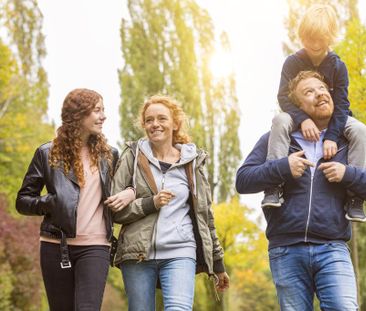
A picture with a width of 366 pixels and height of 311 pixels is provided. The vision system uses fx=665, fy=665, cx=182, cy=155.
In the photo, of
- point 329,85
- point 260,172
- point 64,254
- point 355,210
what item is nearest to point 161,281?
point 64,254

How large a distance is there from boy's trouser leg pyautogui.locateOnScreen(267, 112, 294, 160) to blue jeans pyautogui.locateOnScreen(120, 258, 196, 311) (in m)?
0.88

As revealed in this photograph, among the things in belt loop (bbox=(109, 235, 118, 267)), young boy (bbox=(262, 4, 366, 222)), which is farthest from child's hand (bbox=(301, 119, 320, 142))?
belt loop (bbox=(109, 235, 118, 267))

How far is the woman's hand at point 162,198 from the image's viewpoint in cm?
410

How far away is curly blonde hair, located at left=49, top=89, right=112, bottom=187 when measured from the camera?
4.26 m

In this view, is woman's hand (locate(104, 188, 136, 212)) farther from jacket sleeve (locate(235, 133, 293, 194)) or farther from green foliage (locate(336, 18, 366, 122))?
green foliage (locate(336, 18, 366, 122))

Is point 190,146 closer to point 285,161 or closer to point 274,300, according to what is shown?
point 285,161

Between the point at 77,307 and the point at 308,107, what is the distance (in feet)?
6.03

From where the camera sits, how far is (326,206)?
3.81 meters

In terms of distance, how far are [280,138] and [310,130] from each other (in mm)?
183

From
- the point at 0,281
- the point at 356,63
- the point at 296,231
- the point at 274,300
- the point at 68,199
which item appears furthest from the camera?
the point at 274,300

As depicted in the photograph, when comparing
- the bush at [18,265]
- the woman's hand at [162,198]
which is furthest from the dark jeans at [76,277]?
the bush at [18,265]

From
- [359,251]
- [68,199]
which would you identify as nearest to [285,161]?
[68,199]

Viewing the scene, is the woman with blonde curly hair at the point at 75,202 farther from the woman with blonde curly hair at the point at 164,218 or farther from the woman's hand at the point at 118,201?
the woman with blonde curly hair at the point at 164,218

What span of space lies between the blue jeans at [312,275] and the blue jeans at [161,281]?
24.0 inches
